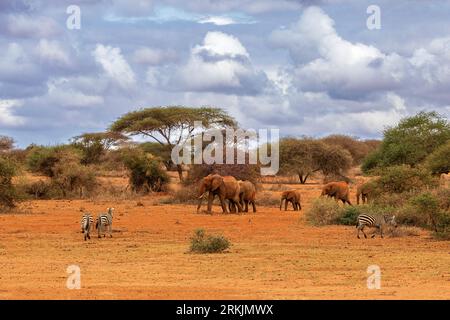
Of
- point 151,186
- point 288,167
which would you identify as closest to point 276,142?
point 288,167

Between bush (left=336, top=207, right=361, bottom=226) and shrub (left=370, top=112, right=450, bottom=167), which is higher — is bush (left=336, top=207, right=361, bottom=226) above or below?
below

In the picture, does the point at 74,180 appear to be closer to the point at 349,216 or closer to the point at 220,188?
the point at 220,188

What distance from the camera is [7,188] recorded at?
31219mm

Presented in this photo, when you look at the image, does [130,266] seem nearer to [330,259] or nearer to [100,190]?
[330,259]

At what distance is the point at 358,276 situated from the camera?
13.9 m

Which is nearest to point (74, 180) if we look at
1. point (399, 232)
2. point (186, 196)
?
point (186, 196)

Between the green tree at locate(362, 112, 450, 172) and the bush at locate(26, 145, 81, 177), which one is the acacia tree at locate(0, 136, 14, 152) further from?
the green tree at locate(362, 112, 450, 172)

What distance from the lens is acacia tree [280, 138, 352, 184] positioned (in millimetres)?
57062

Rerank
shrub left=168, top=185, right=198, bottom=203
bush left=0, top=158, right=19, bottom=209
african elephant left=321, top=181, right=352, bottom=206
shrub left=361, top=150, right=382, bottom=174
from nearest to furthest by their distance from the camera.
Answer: bush left=0, top=158, right=19, bottom=209
african elephant left=321, top=181, right=352, bottom=206
shrub left=168, top=185, right=198, bottom=203
shrub left=361, top=150, right=382, bottom=174

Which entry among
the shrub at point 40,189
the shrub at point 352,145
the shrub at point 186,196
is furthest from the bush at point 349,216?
the shrub at point 352,145

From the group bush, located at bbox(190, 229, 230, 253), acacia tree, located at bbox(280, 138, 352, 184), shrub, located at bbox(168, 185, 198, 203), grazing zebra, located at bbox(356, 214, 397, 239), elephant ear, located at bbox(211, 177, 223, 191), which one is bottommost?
bush, located at bbox(190, 229, 230, 253)

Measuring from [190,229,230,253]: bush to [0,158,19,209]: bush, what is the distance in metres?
15.1

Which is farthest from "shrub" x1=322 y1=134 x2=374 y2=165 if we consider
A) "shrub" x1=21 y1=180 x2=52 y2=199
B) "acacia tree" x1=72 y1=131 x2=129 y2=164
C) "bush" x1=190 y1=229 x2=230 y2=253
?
"bush" x1=190 y1=229 x2=230 y2=253

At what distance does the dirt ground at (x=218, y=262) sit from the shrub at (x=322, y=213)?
0.38m
